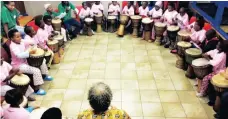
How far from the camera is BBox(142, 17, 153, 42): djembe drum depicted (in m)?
6.58

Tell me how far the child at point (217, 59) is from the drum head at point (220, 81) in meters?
0.28

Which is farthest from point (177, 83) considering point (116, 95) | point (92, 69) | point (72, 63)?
point (72, 63)

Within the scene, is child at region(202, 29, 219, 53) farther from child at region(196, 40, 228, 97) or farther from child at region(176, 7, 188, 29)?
child at region(176, 7, 188, 29)

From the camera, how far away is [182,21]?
588 centimetres

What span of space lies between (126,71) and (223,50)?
85.2 inches

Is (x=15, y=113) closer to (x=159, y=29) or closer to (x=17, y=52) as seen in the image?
(x=17, y=52)

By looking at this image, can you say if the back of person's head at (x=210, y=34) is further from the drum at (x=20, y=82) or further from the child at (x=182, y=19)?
the drum at (x=20, y=82)

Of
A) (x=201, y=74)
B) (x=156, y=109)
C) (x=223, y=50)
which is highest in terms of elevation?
(x=223, y=50)

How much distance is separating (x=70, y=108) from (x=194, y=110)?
2.22 metres

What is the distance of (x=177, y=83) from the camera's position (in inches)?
187

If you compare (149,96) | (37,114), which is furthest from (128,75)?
(37,114)

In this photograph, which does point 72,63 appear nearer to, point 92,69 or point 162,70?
point 92,69

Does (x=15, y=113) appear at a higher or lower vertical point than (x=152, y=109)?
higher

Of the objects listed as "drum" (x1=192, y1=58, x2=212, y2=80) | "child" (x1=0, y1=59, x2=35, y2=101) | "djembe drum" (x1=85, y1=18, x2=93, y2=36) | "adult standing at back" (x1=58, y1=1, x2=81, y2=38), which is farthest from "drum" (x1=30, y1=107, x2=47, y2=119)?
"djembe drum" (x1=85, y1=18, x2=93, y2=36)
